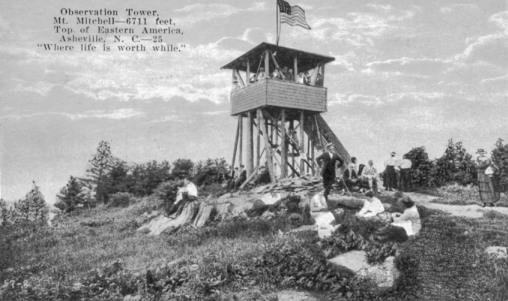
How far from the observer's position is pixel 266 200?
1360 centimetres

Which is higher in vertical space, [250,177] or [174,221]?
[250,177]

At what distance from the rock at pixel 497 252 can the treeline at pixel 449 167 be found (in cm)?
1362

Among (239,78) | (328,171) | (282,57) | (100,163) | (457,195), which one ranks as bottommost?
(457,195)

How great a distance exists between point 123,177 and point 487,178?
27638 mm

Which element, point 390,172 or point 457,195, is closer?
point 457,195

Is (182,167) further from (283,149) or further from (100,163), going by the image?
(100,163)

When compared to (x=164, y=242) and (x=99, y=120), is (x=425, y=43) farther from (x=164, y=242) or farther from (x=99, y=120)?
(x=99, y=120)

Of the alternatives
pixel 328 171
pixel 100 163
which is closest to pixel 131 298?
pixel 328 171

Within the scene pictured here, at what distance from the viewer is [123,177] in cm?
3306

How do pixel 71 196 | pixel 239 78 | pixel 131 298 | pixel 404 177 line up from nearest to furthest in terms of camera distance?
pixel 131 298 < pixel 404 177 < pixel 239 78 < pixel 71 196

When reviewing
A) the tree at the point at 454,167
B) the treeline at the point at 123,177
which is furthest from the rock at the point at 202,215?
the tree at the point at 454,167

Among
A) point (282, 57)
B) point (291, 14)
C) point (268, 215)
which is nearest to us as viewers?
point (268, 215)

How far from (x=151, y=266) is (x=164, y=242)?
2.98 meters

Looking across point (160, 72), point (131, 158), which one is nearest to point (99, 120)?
point (131, 158)
